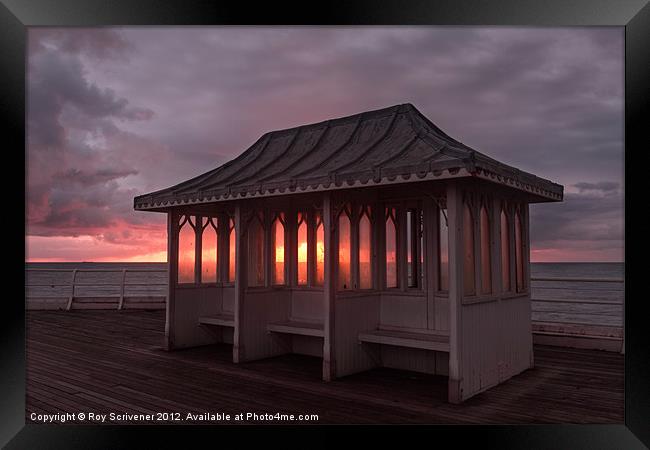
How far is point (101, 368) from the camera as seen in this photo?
6648 mm

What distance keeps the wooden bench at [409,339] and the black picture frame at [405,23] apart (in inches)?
42.5

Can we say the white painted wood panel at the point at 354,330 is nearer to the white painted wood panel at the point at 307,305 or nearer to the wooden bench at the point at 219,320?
the white painted wood panel at the point at 307,305

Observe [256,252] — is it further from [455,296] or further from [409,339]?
[455,296]

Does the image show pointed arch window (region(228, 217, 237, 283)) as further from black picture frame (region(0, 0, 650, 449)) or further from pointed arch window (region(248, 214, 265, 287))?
black picture frame (region(0, 0, 650, 449))

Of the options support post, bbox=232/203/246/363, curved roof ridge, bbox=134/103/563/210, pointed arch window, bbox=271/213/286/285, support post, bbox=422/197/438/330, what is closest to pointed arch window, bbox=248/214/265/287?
pointed arch window, bbox=271/213/286/285

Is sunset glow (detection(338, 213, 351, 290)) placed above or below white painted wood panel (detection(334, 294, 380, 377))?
above

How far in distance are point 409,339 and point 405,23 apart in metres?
3.34

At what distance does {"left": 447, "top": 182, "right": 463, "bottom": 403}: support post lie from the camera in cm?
498

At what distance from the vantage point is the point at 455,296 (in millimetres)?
5012

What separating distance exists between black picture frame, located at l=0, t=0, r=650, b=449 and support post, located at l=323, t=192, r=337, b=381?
65.4 inches

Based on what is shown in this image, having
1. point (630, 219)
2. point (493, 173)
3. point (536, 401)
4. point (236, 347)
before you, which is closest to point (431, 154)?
point (493, 173)

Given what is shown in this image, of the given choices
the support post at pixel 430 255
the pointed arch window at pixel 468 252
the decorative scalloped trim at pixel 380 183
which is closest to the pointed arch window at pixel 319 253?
the decorative scalloped trim at pixel 380 183

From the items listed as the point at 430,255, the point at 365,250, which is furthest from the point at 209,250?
the point at 430,255

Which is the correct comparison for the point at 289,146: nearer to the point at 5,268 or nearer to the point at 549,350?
the point at 5,268
